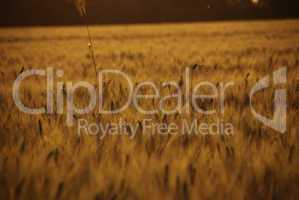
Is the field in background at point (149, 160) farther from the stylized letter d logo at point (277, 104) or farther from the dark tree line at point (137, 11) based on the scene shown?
the dark tree line at point (137, 11)

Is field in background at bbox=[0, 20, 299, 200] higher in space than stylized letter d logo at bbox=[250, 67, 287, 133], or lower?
lower

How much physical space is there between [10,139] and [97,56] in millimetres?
3001

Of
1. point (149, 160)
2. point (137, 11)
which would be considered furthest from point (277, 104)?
point (137, 11)

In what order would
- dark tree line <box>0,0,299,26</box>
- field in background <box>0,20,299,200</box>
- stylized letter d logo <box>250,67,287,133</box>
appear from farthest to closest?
dark tree line <box>0,0,299,26</box> < stylized letter d logo <box>250,67,287,133</box> < field in background <box>0,20,299,200</box>

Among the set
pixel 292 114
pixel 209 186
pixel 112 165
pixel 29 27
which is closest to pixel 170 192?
pixel 209 186

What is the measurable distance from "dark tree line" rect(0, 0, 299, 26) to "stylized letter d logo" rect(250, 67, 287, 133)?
8183 mm

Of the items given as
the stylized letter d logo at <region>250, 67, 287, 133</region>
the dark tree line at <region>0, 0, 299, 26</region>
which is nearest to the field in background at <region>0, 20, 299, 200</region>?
the stylized letter d logo at <region>250, 67, 287, 133</region>

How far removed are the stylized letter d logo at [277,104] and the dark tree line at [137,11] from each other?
26.8ft

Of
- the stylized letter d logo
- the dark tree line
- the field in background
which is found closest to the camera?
the field in background

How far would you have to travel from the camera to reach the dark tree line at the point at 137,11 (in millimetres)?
10836

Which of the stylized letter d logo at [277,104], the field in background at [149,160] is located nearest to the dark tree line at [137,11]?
the stylized letter d logo at [277,104]

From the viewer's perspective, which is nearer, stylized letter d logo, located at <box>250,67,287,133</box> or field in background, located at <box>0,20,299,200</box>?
field in background, located at <box>0,20,299,200</box>

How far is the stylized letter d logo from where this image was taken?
1938 millimetres

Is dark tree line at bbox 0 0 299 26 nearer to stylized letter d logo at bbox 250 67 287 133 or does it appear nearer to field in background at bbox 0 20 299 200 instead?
stylized letter d logo at bbox 250 67 287 133
